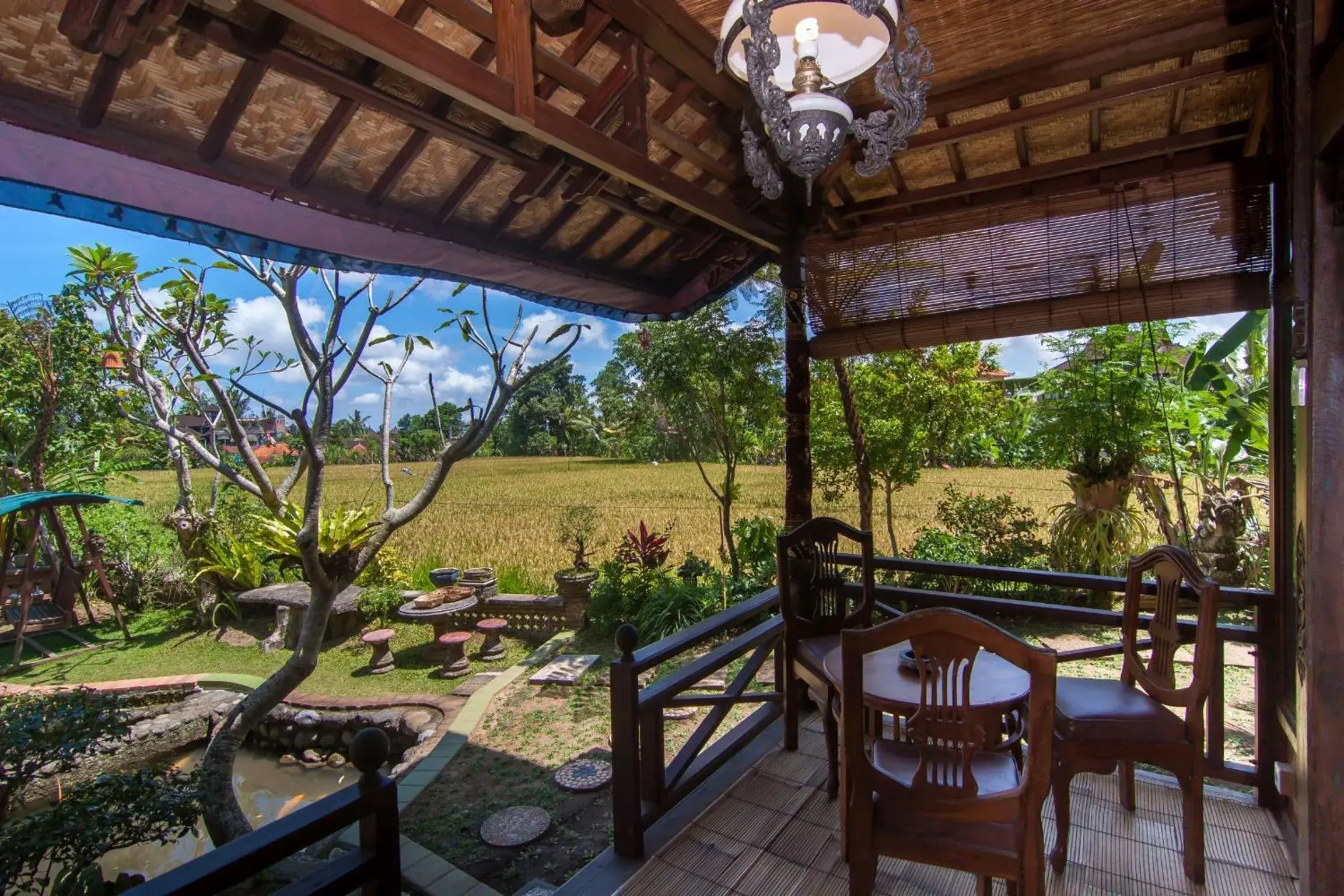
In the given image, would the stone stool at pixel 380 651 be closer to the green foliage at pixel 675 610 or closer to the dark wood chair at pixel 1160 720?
the green foliage at pixel 675 610

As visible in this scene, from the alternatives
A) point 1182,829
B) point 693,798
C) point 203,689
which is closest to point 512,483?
point 203,689

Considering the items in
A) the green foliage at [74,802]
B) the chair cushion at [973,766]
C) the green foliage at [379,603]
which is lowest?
the green foliage at [379,603]

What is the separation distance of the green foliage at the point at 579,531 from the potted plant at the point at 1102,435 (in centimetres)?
442

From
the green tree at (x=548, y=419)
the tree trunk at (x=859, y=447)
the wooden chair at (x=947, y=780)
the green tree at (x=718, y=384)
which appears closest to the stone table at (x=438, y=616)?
the green tree at (x=718, y=384)

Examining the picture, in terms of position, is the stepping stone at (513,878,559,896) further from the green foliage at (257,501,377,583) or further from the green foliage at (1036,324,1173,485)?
the green foliage at (1036,324,1173,485)

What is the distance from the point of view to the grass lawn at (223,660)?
5.75m

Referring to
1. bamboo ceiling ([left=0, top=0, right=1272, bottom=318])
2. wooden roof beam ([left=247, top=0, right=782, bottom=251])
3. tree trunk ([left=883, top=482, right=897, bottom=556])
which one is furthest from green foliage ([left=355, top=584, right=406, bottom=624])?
wooden roof beam ([left=247, top=0, right=782, bottom=251])

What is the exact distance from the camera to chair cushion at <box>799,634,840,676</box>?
2223mm

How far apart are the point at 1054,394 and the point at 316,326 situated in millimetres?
5799

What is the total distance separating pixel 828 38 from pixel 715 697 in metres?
2.01

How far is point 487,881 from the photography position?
2.92 meters

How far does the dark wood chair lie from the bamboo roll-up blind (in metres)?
1.04

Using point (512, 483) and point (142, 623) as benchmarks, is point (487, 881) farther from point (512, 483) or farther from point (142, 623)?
point (512, 483)

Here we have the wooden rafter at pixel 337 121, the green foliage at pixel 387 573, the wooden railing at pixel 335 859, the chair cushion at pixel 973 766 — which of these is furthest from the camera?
the green foliage at pixel 387 573
